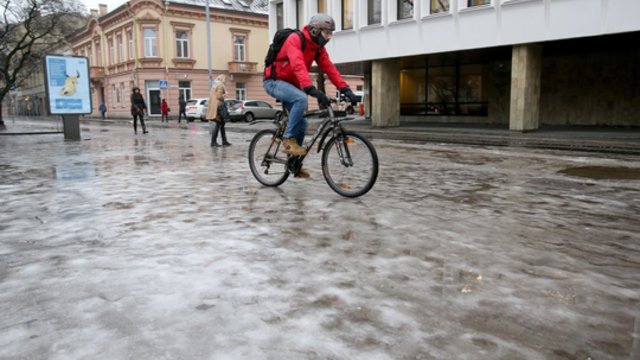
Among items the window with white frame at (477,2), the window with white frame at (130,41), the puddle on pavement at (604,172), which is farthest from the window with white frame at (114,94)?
the puddle on pavement at (604,172)

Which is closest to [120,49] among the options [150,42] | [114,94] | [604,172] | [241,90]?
[114,94]

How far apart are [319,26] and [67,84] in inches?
562

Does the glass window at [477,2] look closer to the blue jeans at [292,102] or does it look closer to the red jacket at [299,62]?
the red jacket at [299,62]

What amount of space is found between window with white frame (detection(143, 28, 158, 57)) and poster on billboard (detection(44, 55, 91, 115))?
28.2 metres

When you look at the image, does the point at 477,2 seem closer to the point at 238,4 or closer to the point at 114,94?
the point at 238,4

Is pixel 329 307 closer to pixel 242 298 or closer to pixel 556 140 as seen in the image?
pixel 242 298

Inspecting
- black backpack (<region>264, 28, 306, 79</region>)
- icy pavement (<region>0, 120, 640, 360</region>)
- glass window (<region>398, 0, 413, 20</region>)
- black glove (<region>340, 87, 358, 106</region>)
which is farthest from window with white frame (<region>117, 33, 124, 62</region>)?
black glove (<region>340, 87, 358, 106</region>)

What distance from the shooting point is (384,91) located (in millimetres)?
21828

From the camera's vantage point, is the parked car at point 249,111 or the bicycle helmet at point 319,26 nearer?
the bicycle helmet at point 319,26

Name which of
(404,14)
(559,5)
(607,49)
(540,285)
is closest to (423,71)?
(404,14)

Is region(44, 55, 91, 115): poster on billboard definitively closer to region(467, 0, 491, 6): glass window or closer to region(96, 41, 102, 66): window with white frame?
region(467, 0, 491, 6): glass window

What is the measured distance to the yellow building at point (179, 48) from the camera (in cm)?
4391

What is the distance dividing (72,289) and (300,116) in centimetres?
344

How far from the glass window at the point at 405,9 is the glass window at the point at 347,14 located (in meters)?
2.91
